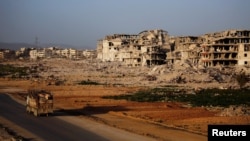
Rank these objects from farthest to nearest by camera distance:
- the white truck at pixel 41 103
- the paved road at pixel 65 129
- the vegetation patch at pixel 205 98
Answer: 1. the vegetation patch at pixel 205 98
2. the white truck at pixel 41 103
3. the paved road at pixel 65 129

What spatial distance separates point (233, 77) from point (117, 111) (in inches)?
1426

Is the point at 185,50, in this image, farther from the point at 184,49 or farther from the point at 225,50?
the point at 225,50

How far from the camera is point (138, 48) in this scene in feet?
362

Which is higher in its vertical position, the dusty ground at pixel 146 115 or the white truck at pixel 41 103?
the white truck at pixel 41 103

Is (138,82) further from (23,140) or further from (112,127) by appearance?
(23,140)

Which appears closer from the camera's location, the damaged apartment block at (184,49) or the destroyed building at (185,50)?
the damaged apartment block at (184,49)

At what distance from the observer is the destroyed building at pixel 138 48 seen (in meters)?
100

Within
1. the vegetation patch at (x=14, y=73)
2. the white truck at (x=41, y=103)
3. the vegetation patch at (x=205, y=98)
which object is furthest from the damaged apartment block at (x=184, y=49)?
the white truck at (x=41, y=103)

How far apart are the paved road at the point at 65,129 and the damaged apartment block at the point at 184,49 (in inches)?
2084

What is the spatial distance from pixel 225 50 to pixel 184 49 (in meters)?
12.1

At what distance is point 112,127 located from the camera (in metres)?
26.0

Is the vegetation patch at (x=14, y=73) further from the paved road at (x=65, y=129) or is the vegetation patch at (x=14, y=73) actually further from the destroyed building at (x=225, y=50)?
the paved road at (x=65, y=129)

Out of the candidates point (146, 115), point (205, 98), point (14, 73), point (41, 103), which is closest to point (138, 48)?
point (14, 73)

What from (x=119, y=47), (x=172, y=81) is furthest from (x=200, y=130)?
(x=119, y=47)
